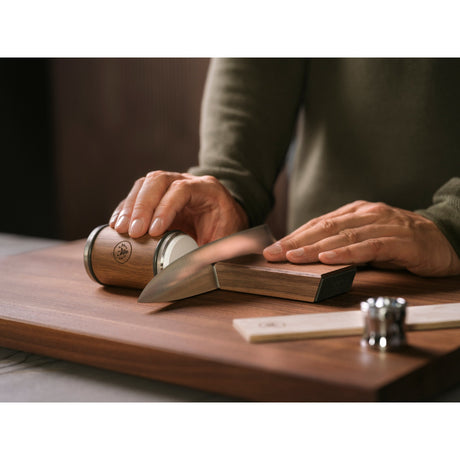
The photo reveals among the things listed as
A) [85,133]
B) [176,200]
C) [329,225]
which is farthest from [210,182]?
[85,133]

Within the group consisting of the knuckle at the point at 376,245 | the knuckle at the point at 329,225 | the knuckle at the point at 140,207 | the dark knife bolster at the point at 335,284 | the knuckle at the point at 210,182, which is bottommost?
the dark knife bolster at the point at 335,284

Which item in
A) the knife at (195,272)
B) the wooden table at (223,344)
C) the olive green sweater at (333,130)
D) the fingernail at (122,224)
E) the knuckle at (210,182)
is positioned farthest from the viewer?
the olive green sweater at (333,130)

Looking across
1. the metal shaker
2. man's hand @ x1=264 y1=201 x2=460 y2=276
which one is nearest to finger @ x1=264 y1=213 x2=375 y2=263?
man's hand @ x1=264 y1=201 x2=460 y2=276

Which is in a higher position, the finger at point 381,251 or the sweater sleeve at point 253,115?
the sweater sleeve at point 253,115

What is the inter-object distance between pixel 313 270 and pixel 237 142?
1.79 feet

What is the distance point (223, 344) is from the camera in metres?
0.65

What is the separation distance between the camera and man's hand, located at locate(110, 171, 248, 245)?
905 millimetres

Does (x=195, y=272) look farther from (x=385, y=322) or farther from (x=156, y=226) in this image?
(x=385, y=322)

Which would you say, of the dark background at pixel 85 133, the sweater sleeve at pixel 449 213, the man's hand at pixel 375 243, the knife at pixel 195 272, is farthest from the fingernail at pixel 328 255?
the dark background at pixel 85 133

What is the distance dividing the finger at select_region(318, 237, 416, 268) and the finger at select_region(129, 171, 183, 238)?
29 centimetres

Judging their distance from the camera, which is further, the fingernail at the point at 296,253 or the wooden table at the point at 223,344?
the fingernail at the point at 296,253

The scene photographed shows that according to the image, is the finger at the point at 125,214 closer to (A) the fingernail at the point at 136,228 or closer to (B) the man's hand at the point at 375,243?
(A) the fingernail at the point at 136,228

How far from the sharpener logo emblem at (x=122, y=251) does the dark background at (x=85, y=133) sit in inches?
64.1

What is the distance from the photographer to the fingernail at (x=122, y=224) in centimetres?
90
